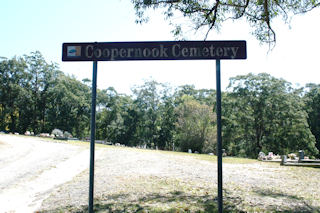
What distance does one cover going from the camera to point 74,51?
381cm

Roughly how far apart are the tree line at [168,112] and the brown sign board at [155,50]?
3267 centimetres

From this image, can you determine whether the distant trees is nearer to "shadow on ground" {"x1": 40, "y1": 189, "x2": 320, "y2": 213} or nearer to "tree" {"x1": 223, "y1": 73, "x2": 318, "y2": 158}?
"tree" {"x1": 223, "y1": 73, "x2": 318, "y2": 158}

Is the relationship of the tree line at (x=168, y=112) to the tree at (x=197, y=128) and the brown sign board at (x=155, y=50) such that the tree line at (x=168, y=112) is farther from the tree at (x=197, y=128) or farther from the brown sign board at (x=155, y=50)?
the brown sign board at (x=155, y=50)

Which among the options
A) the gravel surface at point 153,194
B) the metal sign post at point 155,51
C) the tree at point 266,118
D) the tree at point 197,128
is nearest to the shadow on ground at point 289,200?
the gravel surface at point 153,194

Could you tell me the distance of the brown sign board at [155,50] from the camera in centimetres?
372

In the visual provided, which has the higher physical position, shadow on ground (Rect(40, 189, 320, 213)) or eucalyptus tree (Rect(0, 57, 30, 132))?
eucalyptus tree (Rect(0, 57, 30, 132))

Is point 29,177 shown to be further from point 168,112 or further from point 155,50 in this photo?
point 168,112

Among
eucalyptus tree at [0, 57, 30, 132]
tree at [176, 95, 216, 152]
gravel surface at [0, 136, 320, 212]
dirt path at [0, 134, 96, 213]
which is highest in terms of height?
eucalyptus tree at [0, 57, 30, 132]

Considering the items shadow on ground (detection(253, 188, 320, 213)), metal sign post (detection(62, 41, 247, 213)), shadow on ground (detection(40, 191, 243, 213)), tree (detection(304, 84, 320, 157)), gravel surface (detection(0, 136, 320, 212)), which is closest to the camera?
metal sign post (detection(62, 41, 247, 213))

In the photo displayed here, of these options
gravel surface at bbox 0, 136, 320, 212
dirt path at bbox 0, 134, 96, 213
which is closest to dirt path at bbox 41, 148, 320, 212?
gravel surface at bbox 0, 136, 320, 212

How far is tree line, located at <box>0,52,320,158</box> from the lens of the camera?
3578cm

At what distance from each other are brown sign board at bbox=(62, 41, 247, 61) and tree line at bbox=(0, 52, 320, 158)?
32671 mm

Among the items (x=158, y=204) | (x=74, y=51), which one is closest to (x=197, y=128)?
(x=158, y=204)

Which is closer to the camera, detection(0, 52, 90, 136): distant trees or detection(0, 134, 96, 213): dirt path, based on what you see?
detection(0, 134, 96, 213): dirt path
